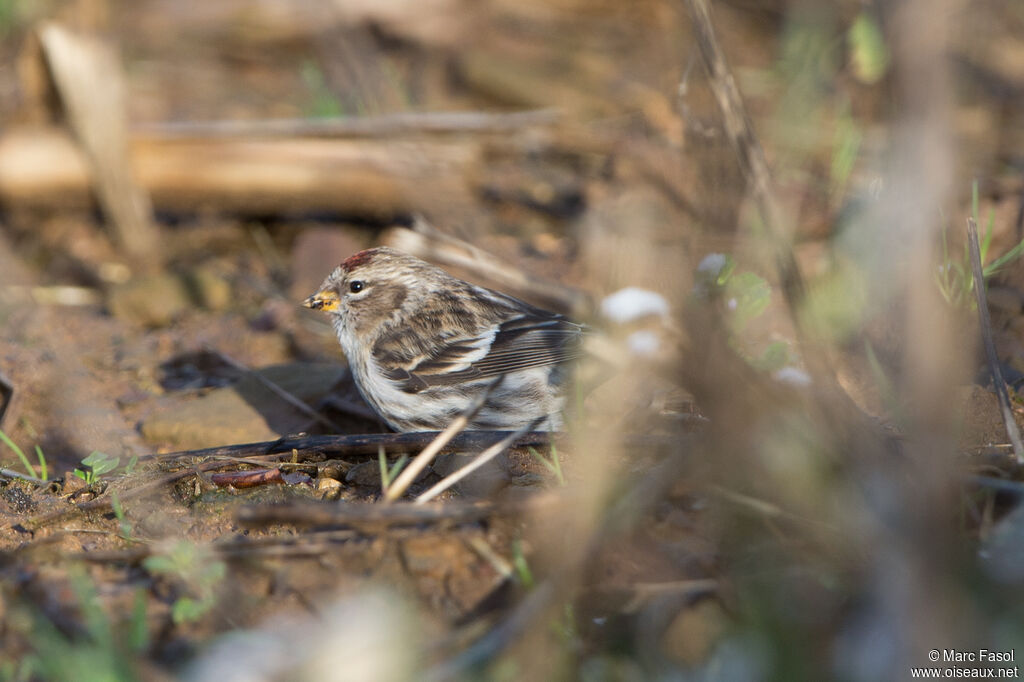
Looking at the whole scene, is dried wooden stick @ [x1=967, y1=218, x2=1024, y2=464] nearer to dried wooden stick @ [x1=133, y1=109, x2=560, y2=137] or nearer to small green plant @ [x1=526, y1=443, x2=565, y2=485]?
small green plant @ [x1=526, y1=443, x2=565, y2=485]

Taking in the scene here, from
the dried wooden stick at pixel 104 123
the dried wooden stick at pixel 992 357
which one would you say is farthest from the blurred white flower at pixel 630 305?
the dried wooden stick at pixel 104 123

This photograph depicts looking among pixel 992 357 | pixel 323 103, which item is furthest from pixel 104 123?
pixel 992 357

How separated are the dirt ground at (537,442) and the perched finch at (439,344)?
248mm

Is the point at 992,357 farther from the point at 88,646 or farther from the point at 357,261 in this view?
the point at 357,261

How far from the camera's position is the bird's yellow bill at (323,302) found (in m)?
4.07

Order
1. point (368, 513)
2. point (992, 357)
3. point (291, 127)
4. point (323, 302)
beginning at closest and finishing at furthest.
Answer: point (368, 513), point (992, 357), point (323, 302), point (291, 127)

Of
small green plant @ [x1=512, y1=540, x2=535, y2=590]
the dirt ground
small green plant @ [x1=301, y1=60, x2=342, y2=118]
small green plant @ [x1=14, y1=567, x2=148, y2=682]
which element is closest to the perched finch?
the dirt ground

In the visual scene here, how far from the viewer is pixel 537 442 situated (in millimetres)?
2969

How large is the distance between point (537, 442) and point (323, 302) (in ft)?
4.93

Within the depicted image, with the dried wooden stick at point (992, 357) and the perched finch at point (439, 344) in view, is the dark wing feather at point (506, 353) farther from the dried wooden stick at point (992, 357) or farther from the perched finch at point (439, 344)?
the dried wooden stick at point (992, 357)

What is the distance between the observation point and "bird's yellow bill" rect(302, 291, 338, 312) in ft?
13.4

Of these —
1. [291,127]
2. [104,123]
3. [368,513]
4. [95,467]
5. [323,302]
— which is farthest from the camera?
[291,127]

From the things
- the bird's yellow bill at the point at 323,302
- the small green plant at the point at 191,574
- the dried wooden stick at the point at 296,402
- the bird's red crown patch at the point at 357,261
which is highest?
the bird's red crown patch at the point at 357,261

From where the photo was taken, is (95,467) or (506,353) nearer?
(95,467)
